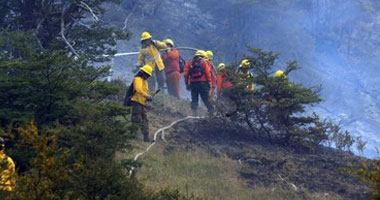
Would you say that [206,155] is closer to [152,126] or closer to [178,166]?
[178,166]

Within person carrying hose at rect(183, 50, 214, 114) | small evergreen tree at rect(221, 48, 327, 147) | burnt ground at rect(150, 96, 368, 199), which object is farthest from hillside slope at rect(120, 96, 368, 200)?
person carrying hose at rect(183, 50, 214, 114)

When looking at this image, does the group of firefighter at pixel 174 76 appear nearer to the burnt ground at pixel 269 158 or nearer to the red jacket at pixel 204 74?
the red jacket at pixel 204 74

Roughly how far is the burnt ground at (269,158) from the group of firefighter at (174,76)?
0.92m

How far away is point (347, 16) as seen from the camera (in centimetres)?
3416

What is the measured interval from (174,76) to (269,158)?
714cm

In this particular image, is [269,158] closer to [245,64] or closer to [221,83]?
[245,64]

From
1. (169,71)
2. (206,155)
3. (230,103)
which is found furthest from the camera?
(169,71)

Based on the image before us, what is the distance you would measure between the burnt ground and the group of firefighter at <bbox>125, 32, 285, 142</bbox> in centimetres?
92

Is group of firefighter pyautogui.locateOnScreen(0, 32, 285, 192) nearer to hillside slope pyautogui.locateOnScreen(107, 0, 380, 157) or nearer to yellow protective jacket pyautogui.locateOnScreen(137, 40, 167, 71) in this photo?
yellow protective jacket pyautogui.locateOnScreen(137, 40, 167, 71)

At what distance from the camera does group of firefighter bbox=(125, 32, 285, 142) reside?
10250 millimetres

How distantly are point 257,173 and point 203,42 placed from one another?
2365 cm

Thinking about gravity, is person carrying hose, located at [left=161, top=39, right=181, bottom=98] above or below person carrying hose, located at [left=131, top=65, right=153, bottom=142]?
above

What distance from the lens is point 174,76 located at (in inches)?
666

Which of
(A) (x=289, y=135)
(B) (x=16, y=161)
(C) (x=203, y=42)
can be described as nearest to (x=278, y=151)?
(A) (x=289, y=135)
